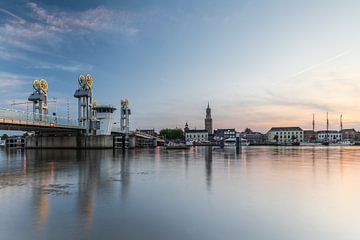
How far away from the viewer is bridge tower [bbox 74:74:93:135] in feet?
328

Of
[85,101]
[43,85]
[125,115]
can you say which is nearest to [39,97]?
[43,85]

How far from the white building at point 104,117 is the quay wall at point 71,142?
634cm

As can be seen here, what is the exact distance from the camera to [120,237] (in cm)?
959

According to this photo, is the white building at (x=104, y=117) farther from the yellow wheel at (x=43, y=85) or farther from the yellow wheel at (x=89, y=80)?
the yellow wheel at (x=43, y=85)

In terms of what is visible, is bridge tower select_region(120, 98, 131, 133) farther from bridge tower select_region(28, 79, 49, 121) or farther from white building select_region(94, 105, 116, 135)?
bridge tower select_region(28, 79, 49, 121)

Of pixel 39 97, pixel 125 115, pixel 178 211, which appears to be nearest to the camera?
pixel 178 211

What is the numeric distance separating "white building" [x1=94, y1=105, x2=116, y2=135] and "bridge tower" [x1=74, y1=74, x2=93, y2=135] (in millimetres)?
4922

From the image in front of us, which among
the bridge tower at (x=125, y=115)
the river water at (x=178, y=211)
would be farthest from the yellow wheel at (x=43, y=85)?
the river water at (x=178, y=211)

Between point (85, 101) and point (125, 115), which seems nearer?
point (85, 101)

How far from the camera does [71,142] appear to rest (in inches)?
4023

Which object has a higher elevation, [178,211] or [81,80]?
[81,80]

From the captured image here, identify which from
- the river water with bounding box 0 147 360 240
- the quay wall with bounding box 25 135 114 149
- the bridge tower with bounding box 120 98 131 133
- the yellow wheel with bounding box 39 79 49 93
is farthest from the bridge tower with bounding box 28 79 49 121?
the river water with bounding box 0 147 360 240

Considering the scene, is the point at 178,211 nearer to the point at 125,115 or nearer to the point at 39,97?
the point at 39,97

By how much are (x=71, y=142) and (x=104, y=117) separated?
46.7 feet
